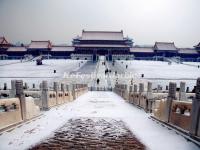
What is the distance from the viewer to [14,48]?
86.1 m

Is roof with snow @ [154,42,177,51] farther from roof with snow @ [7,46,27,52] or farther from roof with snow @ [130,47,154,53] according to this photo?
roof with snow @ [7,46,27,52]

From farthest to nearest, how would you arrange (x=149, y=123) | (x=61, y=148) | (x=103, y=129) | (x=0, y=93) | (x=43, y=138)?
(x=0, y=93)
(x=149, y=123)
(x=103, y=129)
(x=43, y=138)
(x=61, y=148)

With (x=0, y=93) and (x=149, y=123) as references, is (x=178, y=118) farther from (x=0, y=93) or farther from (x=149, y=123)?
(x=0, y=93)

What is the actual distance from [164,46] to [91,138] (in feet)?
278

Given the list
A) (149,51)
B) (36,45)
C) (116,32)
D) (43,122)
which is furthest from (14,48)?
(43,122)

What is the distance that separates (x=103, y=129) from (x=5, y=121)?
2.84 m

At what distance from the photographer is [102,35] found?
85.9 metres

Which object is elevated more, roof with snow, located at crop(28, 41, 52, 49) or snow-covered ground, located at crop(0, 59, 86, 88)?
roof with snow, located at crop(28, 41, 52, 49)

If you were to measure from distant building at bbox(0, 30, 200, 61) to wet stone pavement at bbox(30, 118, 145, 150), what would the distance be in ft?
238

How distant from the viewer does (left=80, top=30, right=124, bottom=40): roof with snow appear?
84.3 meters

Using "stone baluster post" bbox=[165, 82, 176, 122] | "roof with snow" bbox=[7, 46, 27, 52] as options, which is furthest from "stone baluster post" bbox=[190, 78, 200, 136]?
"roof with snow" bbox=[7, 46, 27, 52]

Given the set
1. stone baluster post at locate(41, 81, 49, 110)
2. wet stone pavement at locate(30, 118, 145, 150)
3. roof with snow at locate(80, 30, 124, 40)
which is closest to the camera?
wet stone pavement at locate(30, 118, 145, 150)

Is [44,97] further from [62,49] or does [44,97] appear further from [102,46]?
[62,49]

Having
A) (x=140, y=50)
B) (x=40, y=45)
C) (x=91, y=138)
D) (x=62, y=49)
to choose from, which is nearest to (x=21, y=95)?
(x=91, y=138)
